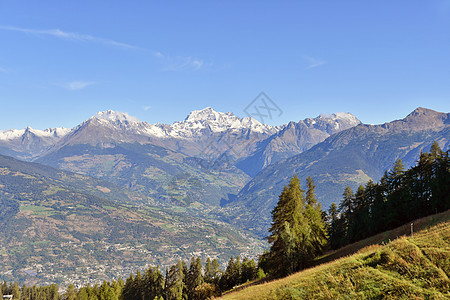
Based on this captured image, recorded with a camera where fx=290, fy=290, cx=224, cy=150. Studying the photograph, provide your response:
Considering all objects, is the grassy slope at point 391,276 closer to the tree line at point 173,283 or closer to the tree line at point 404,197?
the tree line at point 404,197

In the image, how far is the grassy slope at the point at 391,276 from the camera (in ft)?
54.7

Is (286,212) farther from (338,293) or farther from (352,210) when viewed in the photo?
(352,210)

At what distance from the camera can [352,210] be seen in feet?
250

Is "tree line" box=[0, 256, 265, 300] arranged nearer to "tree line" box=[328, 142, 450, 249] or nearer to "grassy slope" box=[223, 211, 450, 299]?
"tree line" box=[328, 142, 450, 249]

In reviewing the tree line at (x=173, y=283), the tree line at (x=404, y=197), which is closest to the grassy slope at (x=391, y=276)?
the tree line at (x=404, y=197)

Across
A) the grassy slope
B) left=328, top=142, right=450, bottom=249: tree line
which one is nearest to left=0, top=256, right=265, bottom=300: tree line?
left=328, top=142, right=450, bottom=249: tree line

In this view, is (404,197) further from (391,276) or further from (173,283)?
(173,283)

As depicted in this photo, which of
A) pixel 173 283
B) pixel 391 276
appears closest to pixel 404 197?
pixel 391 276

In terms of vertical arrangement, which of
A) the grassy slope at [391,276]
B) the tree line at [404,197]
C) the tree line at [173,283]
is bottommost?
the tree line at [173,283]

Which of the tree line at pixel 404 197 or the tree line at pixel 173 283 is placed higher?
the tree line at pixel 404 197

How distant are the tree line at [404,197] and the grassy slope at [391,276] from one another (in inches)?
1668

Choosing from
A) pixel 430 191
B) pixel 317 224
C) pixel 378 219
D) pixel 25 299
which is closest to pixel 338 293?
pixel 317 224

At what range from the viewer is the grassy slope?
16672 mm

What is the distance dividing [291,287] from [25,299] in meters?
143
